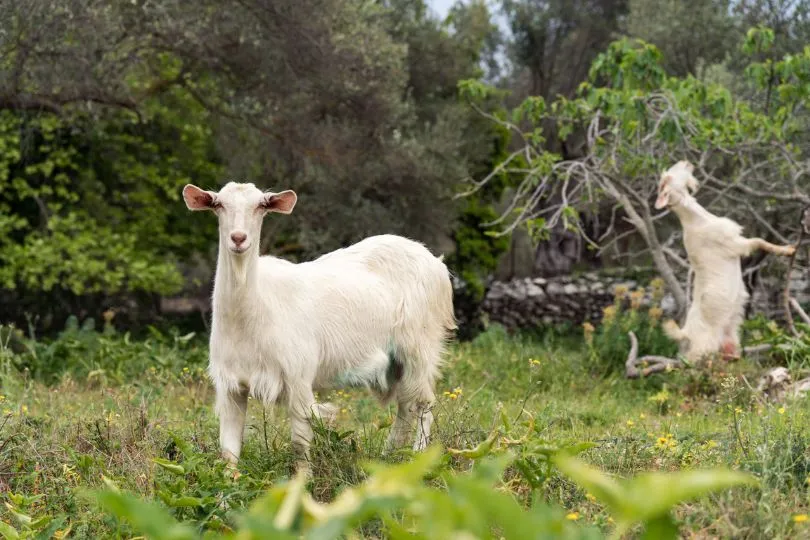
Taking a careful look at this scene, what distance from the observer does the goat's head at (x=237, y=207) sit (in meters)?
4.42

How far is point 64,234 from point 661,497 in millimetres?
12980

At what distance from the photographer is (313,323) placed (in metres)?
4.96

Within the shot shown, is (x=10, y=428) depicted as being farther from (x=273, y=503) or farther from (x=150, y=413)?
(x=273, y=503)

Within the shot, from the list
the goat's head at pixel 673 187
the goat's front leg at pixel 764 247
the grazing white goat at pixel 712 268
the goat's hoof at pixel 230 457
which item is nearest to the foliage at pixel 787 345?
the grazing white goat at pixel 712 268

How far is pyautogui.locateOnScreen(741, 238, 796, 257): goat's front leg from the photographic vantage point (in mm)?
8203

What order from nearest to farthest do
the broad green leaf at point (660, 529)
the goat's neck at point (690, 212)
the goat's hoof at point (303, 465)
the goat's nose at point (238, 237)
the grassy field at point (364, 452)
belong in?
the broad green leaf at point (660, 529), the grassy field at point (364, 452), the goat's nose at point (238, 237), the goat's hoof at point (303, 465), the goat's neck at point (690, 212)

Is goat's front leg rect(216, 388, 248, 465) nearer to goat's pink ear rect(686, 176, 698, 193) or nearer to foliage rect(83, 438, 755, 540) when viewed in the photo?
→ foliage rect(83, 438, 755, 540)

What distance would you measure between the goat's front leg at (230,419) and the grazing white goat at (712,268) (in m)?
5.13

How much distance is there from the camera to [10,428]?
213 inches

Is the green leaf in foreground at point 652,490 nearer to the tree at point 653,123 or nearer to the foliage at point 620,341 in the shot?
the tree at point 653,123

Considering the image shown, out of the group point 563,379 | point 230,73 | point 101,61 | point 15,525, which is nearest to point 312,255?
point 230,73

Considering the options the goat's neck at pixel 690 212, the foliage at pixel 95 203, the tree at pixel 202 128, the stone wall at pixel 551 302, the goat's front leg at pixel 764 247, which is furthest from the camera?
the stone wall at pixel 551 302

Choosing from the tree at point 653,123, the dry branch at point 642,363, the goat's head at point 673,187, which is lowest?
the dry branch at point 642,363

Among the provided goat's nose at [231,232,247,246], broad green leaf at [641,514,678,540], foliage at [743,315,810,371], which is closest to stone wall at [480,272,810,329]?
foliage at [743,315,810,371]
